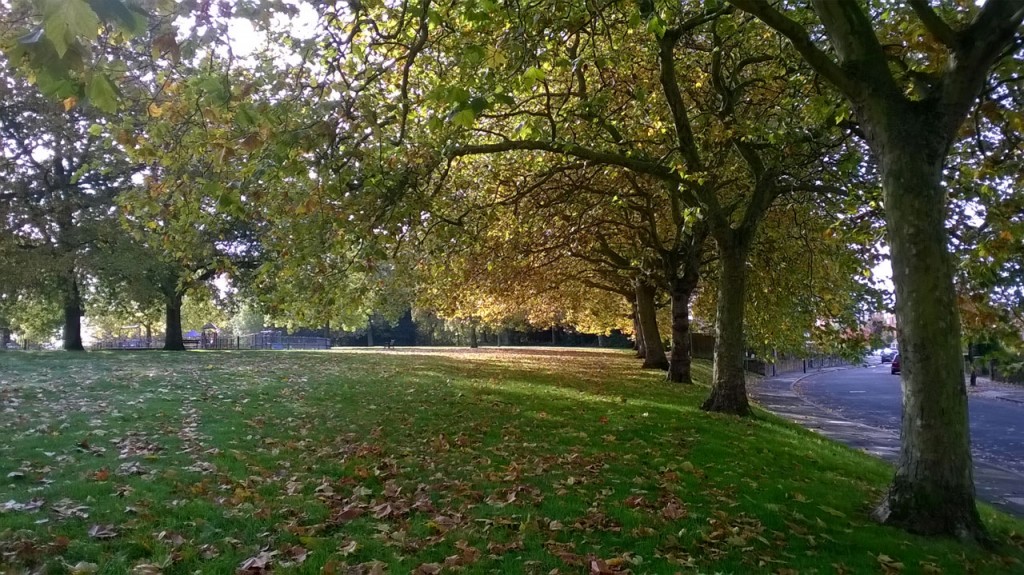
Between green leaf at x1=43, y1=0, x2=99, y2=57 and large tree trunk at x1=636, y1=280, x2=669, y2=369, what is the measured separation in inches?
1043

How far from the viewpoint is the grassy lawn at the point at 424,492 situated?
4945 millimetres

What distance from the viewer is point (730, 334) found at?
44.8 feet


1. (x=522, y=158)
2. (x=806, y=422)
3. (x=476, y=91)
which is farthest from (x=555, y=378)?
(x=476, y=91)

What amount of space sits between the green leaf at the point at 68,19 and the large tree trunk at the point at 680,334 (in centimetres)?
2063

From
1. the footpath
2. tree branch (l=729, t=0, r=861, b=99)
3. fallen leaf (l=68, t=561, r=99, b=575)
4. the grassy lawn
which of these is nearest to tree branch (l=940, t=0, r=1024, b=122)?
tree branch (l=729, t=0, r=861, b=99)

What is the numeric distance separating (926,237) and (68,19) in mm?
6686

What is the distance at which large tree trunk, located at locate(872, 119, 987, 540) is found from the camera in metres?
6.18

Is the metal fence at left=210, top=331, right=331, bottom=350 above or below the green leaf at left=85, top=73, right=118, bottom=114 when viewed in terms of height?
below

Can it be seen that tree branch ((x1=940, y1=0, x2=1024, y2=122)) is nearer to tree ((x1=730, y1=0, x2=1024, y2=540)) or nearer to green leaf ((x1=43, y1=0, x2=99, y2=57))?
tree ((x1=730, y1=0, x2=1024, y2=540))

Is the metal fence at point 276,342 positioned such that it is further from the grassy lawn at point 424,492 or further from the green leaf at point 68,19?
the green leaf at point 68,19

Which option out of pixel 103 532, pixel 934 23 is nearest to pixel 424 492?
pixel 103 532

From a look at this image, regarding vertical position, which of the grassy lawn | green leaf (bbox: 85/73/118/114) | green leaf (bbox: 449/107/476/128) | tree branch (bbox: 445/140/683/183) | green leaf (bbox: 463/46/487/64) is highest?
tree branch (bbox: 445/140/683/183)

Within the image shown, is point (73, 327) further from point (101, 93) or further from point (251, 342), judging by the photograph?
point (101, 93)

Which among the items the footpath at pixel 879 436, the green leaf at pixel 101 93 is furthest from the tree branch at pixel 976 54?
the green leaf at pixel 101 93
